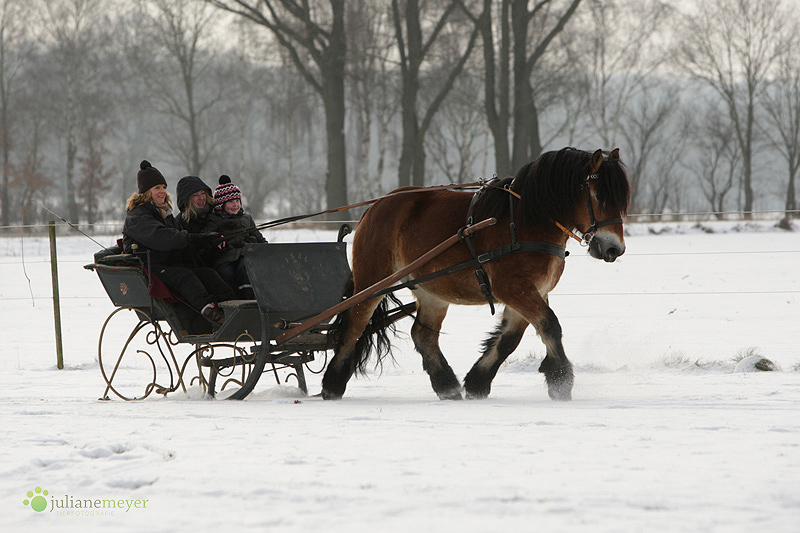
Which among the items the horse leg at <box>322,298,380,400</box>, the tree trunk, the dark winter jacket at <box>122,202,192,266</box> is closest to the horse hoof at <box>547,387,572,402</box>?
the horse leg at <box>322,298,380,400</box>

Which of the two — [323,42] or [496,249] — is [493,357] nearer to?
[496,249]

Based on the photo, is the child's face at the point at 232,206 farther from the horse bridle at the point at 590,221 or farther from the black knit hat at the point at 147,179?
the horse bridle at the point at 590,221

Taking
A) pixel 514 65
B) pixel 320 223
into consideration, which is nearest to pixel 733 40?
pixel 514 65

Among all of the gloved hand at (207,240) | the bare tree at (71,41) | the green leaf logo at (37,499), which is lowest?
the green leaf logo at (37,499)

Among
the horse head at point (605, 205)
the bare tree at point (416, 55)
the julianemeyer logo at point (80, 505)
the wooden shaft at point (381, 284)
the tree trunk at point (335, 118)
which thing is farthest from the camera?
the tree trunk at point (335, 118)

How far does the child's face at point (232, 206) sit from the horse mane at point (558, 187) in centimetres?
203

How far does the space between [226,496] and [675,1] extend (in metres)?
28.8

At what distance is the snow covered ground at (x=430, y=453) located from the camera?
279cm

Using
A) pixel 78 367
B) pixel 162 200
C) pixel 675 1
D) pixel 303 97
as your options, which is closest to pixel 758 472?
pixel 162 200

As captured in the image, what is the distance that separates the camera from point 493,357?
563cm

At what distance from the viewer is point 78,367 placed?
8031mm

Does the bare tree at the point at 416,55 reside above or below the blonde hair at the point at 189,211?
above

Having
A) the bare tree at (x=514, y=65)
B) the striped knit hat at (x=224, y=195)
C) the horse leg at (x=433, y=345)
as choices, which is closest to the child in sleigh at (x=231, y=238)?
the striped knit hat at (x=224, y=195)

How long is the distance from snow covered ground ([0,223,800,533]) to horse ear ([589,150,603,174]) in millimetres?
1378
